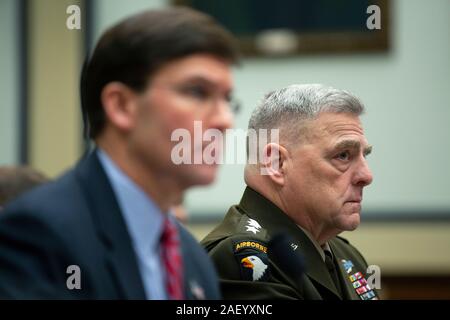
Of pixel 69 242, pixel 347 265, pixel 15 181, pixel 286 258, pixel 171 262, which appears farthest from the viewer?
pixel 15 181

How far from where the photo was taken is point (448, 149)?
3.87 metres

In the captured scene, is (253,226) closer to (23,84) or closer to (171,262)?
(171,262)

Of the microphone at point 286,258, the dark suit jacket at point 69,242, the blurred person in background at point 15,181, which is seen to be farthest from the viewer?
the blurred person in background at point 15,181

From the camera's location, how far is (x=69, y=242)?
1.25 meters

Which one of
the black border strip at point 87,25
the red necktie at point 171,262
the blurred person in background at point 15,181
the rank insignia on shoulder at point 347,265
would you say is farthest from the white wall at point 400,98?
the red necktie at point 171,262

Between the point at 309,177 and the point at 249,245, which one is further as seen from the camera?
the point at 309,177

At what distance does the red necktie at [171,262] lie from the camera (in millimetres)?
1388

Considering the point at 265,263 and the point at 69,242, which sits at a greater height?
the point at 69,242

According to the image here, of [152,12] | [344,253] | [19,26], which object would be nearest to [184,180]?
[152,12]

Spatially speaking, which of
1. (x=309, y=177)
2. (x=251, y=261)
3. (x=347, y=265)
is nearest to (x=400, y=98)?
(x=347, y=265)

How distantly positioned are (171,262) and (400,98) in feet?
8.64

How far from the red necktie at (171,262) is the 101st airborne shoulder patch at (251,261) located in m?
0.47

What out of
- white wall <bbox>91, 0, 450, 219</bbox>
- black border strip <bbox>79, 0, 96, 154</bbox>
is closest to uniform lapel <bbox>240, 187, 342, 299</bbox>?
white wall <bbox>91, 0, 450, 219</bbox>

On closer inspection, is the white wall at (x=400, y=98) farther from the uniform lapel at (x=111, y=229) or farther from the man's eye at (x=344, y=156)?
the uniform lapel at (x=111, y=229)
